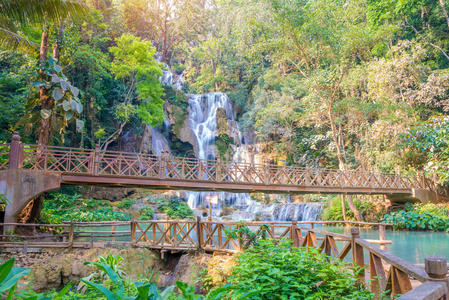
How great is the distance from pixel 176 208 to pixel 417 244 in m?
13.9

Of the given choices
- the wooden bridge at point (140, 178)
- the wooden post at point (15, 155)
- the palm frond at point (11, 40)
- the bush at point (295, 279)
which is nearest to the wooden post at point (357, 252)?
the bush at point (295, 279)

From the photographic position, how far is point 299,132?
2925 cm

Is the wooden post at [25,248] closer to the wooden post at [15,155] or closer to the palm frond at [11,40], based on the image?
the wooden post at [15,155]

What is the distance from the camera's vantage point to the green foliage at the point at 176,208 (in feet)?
68.4

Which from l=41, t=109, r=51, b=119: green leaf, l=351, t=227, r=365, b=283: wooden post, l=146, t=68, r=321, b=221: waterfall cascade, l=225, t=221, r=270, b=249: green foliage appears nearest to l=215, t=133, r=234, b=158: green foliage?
l=146, t=68, r=321, b=221: waterfall cascade

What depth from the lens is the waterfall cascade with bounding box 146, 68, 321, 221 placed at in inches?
878

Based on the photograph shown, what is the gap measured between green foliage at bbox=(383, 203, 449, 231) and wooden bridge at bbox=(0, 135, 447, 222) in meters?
0.90

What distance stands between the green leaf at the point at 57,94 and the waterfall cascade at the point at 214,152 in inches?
548

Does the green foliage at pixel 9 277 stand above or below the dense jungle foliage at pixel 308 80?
below

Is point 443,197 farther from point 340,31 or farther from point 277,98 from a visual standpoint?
point 277,98

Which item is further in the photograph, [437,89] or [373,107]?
[373,107]

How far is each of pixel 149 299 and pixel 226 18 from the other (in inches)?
1523

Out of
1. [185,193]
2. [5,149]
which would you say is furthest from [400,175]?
→ [5,149]

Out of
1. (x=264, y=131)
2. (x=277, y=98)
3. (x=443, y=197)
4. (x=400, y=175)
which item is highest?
(x=277, y=98)
